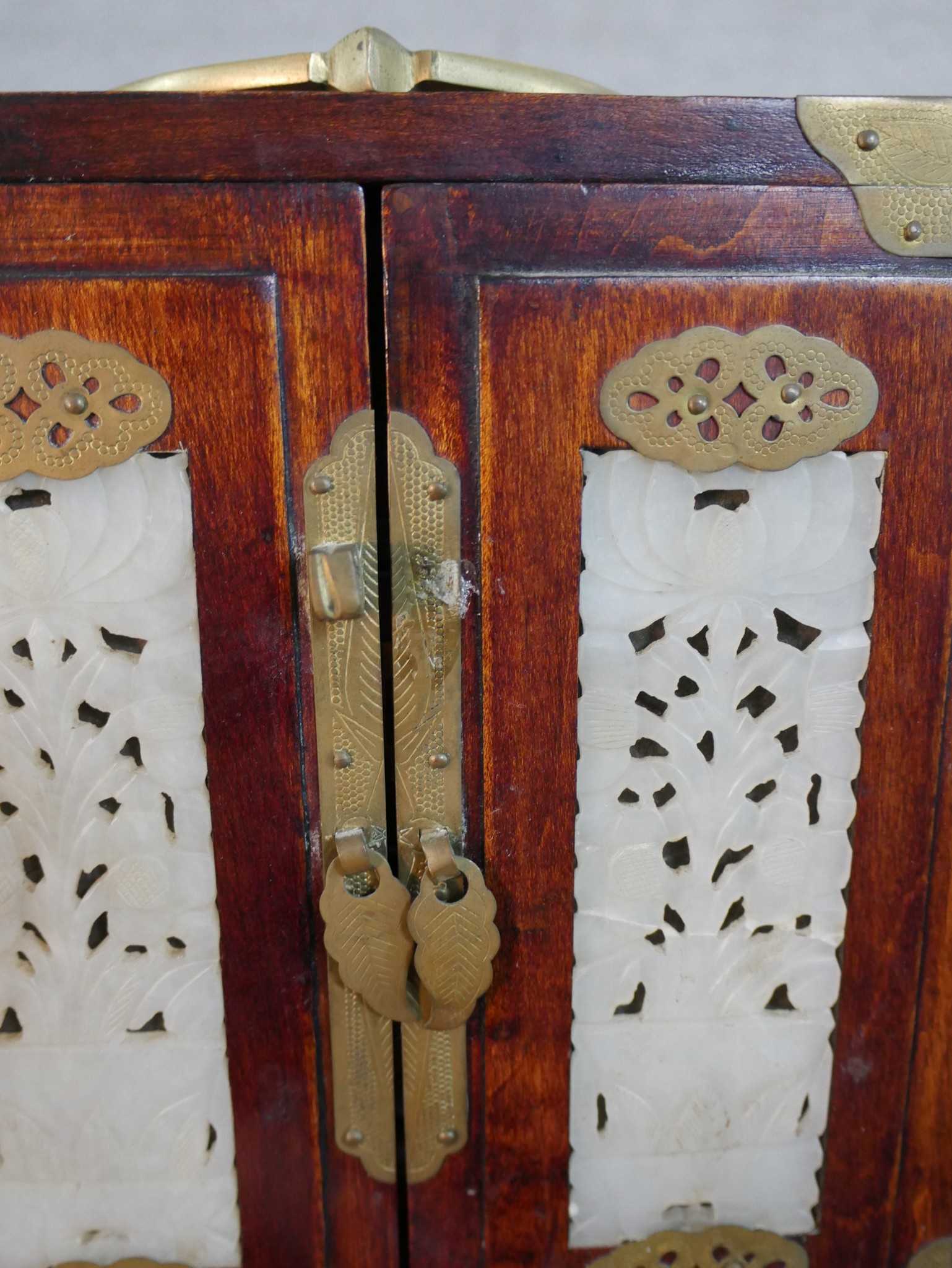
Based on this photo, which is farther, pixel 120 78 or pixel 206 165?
pixel 120 78

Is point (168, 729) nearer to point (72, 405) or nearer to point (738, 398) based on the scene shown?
point (72, 405)

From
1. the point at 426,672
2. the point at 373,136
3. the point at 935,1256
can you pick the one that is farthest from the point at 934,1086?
the point at 373,136

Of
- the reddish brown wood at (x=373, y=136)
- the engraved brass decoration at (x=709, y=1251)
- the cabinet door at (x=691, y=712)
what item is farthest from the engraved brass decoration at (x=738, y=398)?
the engraved brass decoration at (x=709, y=1251)

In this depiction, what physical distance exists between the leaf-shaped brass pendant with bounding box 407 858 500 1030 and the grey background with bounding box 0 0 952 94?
0.96 meters

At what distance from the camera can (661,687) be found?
67cm

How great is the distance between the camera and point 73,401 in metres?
0.58

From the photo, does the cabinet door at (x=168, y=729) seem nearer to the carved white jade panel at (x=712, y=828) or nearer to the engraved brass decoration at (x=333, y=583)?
the engraved brass decoration at (x=333, y=583)

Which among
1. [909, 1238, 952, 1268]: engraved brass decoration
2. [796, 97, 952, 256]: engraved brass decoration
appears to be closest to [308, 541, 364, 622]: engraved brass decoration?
[796, 97, 952, 256]: engraved brass decoration

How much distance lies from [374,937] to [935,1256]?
57 cm

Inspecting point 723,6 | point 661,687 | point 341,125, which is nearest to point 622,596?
point 661,687

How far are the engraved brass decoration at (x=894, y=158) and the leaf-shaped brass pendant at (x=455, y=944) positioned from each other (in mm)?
528

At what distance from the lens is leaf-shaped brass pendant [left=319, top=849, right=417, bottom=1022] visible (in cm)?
66

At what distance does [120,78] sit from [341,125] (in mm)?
696

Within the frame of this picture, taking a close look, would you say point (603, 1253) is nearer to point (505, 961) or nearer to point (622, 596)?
point (505, 961)
